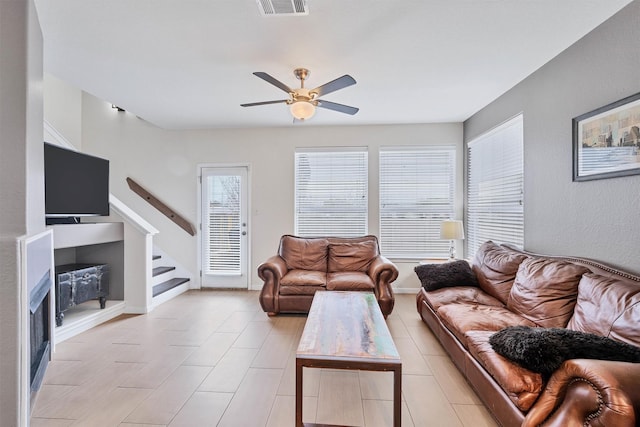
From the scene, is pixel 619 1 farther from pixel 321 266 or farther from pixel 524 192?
pixel 321 266

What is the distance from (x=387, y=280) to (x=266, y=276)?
146cm

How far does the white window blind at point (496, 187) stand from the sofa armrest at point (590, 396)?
226cm

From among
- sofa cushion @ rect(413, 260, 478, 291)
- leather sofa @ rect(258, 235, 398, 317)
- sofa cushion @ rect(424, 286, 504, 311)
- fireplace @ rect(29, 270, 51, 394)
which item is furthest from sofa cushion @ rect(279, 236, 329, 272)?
fireplace @ rect(29, 270, 51, 394)

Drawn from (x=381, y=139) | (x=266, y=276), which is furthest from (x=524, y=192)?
(x=266, y=276)

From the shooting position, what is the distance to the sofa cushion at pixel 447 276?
10.8 ft

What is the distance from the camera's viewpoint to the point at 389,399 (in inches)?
83.4

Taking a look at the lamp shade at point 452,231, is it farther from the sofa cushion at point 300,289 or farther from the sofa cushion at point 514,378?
the sofa cushion at point 514,378

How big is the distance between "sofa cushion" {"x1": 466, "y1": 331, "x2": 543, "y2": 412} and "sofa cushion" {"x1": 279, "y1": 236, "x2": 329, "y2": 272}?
8.74 feet

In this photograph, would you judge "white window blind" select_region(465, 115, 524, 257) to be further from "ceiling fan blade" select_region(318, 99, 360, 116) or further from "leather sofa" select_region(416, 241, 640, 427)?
"ceiling fan blade" select_region(318, 99, 360, 116)

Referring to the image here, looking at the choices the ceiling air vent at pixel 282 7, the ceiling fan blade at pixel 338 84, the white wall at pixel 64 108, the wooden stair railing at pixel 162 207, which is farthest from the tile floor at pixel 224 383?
the white wall at pixel 64 108

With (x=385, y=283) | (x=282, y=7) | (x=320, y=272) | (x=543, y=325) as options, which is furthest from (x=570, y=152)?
(x=320, y=272)

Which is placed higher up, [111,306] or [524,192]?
[524,192]

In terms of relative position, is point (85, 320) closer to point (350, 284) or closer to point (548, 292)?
point (350, 284)

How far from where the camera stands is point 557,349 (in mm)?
1523
